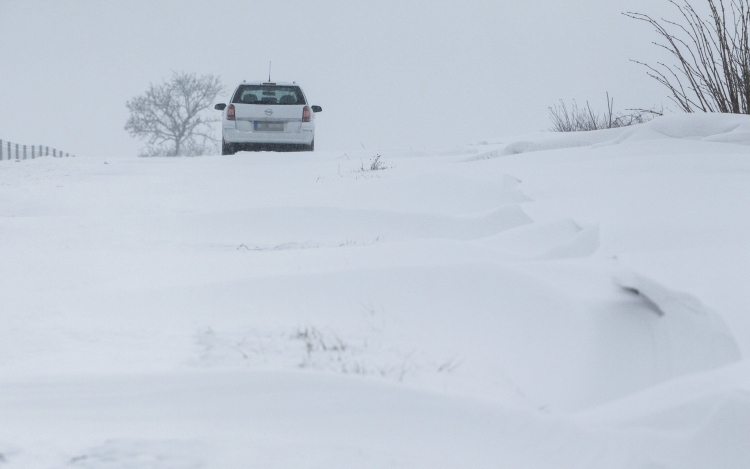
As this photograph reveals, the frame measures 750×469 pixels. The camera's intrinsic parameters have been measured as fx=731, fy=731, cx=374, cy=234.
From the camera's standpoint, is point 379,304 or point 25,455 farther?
point 379,304

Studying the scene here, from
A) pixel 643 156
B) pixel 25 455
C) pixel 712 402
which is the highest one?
pixel 643 156

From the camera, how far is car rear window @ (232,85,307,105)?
33.7 feet

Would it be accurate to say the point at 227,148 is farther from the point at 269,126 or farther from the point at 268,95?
the point at 268,95

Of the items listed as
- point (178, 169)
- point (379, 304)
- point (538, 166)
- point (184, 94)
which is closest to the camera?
point (379, 304)

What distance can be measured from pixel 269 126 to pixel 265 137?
0.53 feet

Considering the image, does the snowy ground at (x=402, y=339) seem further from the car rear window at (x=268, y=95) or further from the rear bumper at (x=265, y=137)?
the car rear window at (x=268, y=95)

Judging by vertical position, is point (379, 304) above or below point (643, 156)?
below

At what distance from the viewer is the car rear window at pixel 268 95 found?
10.3 m

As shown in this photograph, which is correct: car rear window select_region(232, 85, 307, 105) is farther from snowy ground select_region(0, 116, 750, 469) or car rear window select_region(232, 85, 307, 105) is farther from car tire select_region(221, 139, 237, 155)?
snowy ground select_region(0, 116, 750, 469)

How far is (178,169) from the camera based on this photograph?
762 cm

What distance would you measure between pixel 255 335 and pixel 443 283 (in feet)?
1.98

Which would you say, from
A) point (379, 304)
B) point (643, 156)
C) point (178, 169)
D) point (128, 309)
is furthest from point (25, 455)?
point (178, 169)

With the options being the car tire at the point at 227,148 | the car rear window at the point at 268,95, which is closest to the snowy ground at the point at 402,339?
the car tire at the point at 227,148

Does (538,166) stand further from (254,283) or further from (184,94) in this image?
(184,94)
